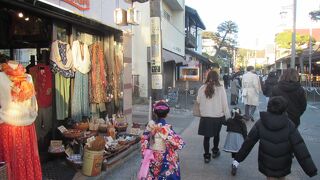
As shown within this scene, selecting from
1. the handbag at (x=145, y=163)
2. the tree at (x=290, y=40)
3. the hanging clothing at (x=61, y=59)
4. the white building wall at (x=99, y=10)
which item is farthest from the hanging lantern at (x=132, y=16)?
the tree at (x=290, y=40)

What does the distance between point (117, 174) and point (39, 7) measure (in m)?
3.11

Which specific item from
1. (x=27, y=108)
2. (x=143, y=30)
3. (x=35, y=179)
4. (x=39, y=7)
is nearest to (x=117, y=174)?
(x=35, y=179)

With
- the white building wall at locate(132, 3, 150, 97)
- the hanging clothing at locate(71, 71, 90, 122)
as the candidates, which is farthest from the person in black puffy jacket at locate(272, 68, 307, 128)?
the white building wall at locate(132, 3, 150, 97)

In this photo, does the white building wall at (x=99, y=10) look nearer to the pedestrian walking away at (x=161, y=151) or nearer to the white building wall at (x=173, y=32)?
the pedestrian walking away at (x=161, y=151)

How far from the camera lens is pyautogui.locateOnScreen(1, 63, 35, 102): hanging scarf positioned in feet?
16.3

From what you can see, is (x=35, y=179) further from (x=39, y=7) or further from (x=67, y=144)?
(x=39, y=7)

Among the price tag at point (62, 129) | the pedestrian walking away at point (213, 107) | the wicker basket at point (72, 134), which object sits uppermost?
the pedestrian walking away at point (213, 107)

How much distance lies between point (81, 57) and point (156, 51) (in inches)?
67.8

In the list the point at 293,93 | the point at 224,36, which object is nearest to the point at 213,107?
the point at 293,93

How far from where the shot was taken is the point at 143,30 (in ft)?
67.1

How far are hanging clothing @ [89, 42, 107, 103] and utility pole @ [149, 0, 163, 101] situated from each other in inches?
71.4

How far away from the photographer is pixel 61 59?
7.32 meters

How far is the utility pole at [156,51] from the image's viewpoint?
22.8 ft

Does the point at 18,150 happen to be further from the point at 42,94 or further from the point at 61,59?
the point at 61,59
